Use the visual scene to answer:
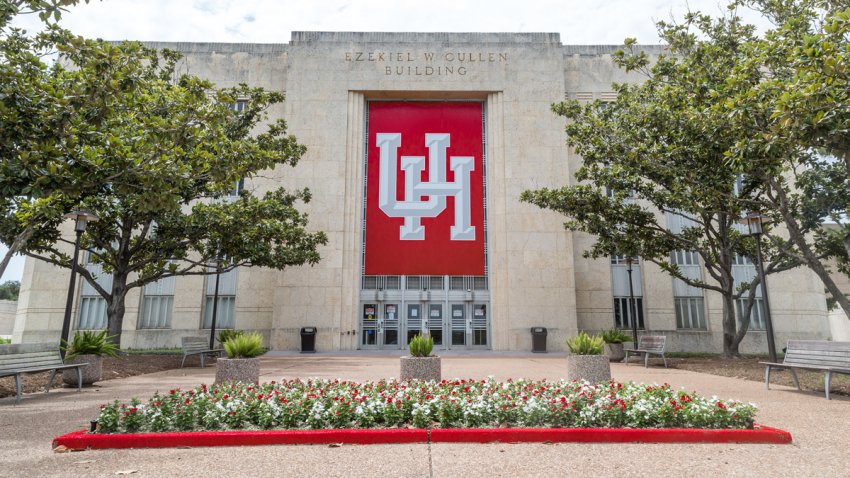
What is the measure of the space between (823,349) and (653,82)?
10070 mm

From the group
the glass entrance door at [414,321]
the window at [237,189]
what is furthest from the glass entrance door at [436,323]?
the window at [237,189]

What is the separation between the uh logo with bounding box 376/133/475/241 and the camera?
25.7 m

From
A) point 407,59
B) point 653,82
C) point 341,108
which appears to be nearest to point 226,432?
point 653,82

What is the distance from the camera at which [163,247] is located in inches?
664

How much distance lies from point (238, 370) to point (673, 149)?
526 inches

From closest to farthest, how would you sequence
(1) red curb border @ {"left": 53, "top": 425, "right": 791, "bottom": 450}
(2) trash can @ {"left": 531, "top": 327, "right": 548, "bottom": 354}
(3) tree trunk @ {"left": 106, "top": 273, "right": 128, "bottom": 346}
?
(1) red curb border @ {"left": 53, "top": 425, "right": 791, "bottom": 450}
(3) tree trunk @ {"left": 106, "top": 273, "right": 128, "bottom": 346}
(2) trash can @ {"left": 531, "top": 327, "right": 548, "bottom": 354}

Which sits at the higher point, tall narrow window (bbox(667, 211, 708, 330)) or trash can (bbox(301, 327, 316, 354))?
tall narrow window (bbox(667, 211, 708, 330))

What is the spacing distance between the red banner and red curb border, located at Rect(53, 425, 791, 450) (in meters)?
19.6

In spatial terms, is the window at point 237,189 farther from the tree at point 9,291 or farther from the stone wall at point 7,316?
the tree at point 9,291

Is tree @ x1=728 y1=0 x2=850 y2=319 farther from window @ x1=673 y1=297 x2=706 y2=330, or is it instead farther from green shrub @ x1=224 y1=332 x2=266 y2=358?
window @ x1=673 y1=297 x2=706 y2=330

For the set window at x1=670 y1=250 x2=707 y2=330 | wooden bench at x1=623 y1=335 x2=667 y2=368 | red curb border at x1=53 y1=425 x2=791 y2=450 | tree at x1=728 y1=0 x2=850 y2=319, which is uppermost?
tree at x1=728 y1=0 x2=850 y2=319

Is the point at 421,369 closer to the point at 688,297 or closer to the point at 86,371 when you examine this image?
the point at 86,371

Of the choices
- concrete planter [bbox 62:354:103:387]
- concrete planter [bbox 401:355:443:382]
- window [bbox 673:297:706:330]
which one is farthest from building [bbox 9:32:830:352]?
concrete planter [bbox 401:355:443:382]

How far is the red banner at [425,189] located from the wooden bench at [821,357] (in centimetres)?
1627
